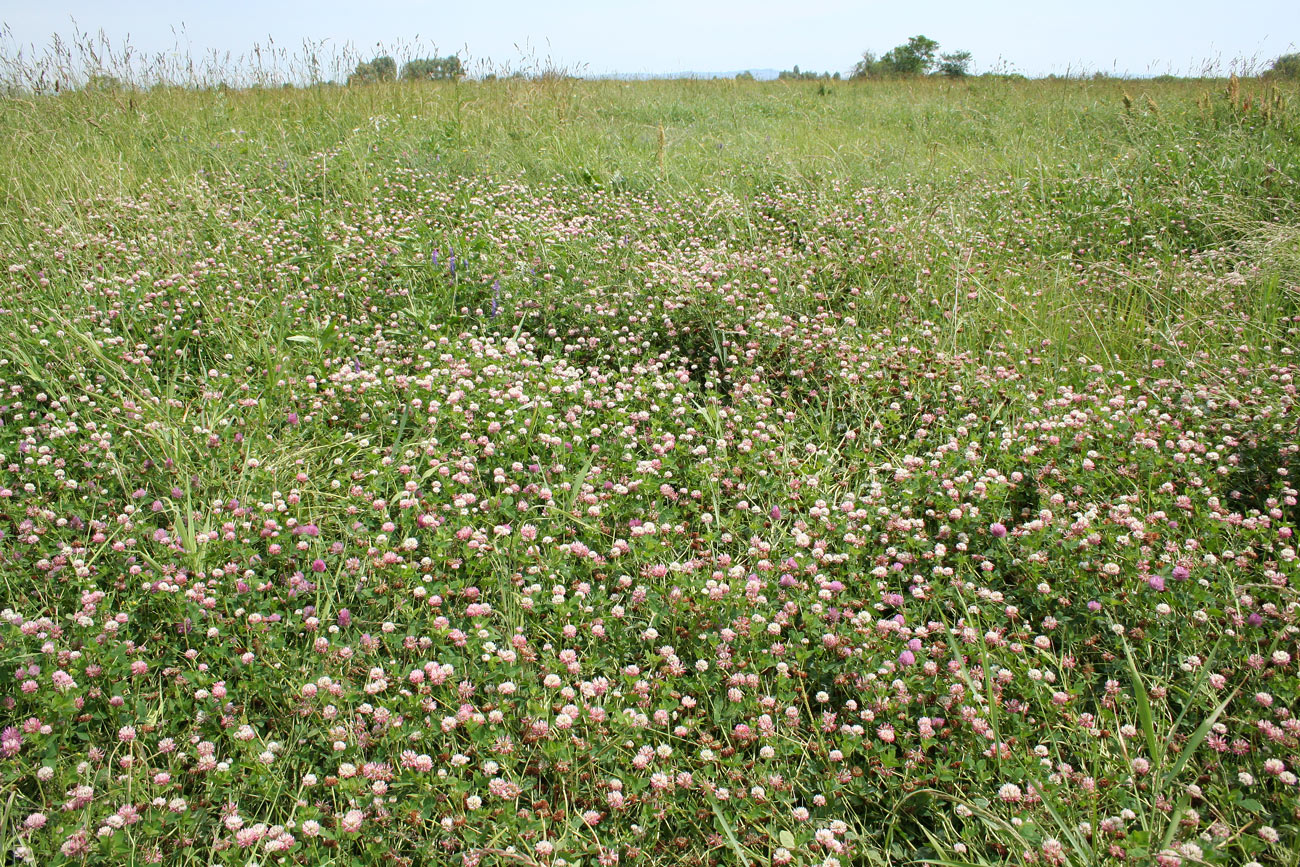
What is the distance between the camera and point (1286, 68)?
12867 millimetres

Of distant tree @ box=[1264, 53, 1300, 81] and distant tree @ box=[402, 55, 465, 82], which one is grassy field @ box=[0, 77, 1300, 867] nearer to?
distant tree @ box=[402, 55, 465, 82]

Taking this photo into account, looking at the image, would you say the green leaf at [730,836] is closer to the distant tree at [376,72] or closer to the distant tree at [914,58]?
the distant tree at [376,72]

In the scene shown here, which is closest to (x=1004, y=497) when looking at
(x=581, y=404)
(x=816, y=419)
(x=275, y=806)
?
(x=816, y=419)

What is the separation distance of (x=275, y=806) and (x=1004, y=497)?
262 centimetres

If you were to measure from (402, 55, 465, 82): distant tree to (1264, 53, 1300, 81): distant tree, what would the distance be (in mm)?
11675

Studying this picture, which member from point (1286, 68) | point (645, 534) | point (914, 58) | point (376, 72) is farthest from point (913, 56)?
point (645, 534)

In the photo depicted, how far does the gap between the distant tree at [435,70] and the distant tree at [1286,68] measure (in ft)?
38.3

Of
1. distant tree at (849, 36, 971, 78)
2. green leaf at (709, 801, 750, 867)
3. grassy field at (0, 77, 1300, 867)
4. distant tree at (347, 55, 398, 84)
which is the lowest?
green leaf at (709, 801, 750, 867)

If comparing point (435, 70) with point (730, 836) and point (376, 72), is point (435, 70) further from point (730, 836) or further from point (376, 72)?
point (730, 836)

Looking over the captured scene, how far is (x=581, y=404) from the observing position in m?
3.88

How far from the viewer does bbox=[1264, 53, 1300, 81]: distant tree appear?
11.6 metres

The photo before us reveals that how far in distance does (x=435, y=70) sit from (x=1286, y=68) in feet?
44.8

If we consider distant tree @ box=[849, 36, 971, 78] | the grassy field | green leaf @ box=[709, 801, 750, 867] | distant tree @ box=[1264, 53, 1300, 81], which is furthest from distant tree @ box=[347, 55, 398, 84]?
distant tree @ box=[849, 36, 971, 78]

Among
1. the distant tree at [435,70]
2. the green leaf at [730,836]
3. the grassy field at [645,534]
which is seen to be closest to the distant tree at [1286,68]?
the grassy field at [645,534]
